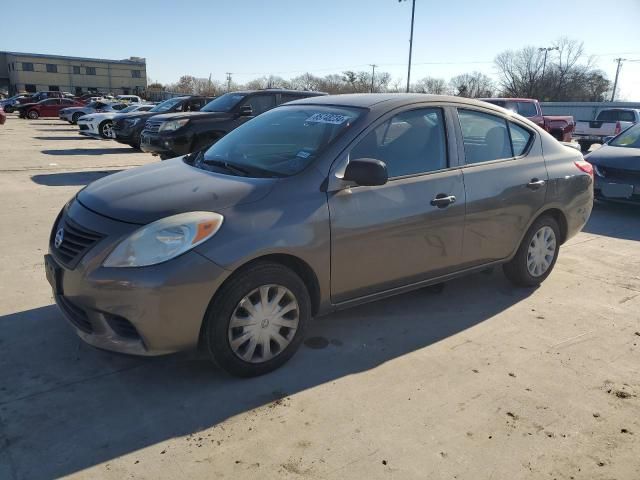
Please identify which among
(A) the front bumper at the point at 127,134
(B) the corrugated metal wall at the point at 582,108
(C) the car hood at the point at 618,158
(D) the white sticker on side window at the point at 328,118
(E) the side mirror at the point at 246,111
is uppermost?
(B) the corrugated metal wall at the point at 582,108

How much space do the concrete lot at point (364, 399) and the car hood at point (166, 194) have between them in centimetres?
103

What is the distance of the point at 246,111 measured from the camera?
35.4 ft

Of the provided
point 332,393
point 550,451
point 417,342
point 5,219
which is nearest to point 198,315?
point 332,393

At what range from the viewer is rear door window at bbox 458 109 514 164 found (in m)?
4.23

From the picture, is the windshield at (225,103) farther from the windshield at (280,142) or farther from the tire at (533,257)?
the tire at (533,257)

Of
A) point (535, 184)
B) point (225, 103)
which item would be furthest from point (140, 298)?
point (225, 103)

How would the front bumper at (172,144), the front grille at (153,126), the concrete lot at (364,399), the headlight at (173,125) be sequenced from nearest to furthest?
the concrete lot at (364,399) < the front bumper at (172,144) < the headlight at (173,125) < the front grille at (153,126)

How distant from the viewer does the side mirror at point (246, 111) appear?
35.4ft

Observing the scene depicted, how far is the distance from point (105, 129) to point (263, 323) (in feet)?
58.1

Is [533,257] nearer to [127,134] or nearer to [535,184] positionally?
[535,184]

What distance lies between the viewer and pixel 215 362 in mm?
3135

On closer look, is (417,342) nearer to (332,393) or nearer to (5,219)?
(332,393)

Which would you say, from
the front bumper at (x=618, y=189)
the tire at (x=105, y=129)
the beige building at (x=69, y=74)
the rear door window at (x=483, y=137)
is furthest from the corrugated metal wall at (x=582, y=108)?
the beige building at (x=69, y=74)

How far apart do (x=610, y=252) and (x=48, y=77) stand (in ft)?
336
